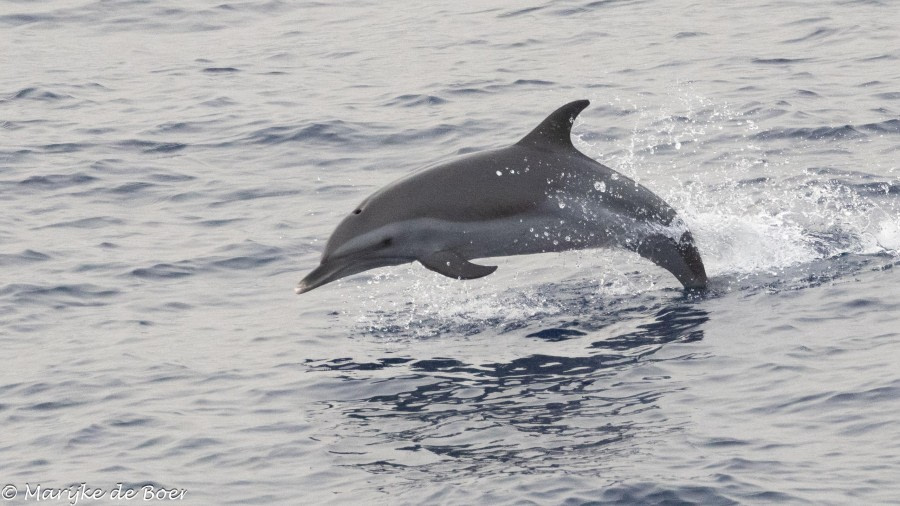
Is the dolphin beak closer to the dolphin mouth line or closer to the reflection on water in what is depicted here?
the dolphin mouth line

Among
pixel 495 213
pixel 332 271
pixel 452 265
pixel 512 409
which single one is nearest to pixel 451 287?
pixel 495 213

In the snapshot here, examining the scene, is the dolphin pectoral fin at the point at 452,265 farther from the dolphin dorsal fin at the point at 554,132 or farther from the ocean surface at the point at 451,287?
the dolphin dorsal fin at the point at 554,132

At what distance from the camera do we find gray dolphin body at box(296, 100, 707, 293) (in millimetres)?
10492

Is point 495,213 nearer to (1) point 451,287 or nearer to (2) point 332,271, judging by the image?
(2) point 332,271

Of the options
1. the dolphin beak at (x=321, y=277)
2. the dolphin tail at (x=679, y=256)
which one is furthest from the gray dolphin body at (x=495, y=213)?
the dolphin tail at (x=679, y=256)

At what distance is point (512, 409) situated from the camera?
9.11 m

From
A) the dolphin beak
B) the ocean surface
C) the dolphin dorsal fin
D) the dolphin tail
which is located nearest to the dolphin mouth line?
the dolphin beak

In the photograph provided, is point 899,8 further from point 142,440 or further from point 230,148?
point 142,440

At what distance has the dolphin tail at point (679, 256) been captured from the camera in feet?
37.2

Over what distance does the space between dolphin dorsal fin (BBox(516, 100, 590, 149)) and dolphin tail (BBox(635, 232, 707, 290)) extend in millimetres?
1069

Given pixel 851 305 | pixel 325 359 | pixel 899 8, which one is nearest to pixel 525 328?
pixel 325 359

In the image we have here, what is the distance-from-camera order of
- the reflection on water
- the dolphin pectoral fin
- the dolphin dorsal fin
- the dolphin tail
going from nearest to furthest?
the reflection on water, the dolphin pectoral fin, the dolphin dorsal fin, the dolphin tail

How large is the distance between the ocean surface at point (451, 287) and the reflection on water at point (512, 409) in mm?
27

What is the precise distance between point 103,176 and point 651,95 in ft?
21.9
